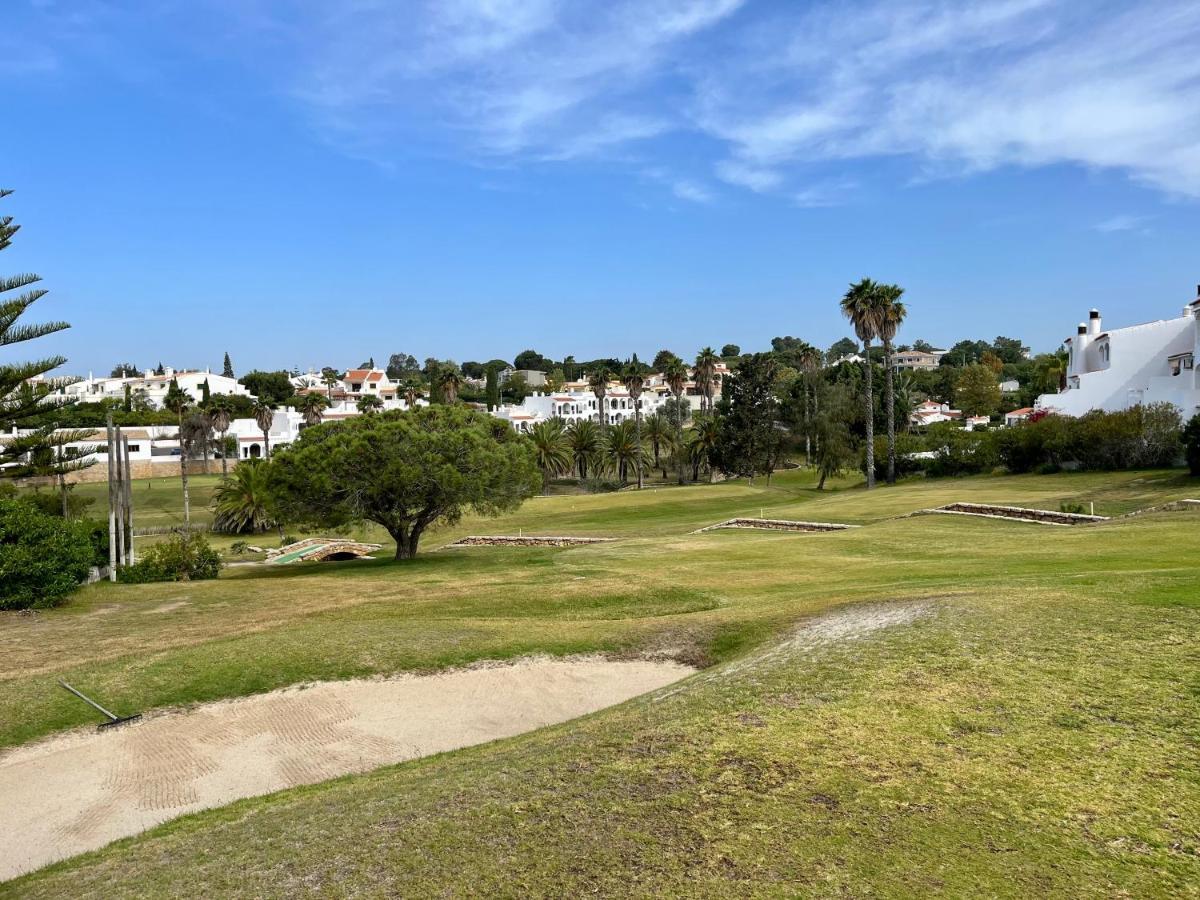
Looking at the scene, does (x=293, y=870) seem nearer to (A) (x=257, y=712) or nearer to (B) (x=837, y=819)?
(B) (x=837, y=819)

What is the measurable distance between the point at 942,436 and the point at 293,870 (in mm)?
64509

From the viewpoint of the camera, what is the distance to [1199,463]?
38.9m

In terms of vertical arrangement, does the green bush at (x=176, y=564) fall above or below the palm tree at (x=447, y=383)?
below

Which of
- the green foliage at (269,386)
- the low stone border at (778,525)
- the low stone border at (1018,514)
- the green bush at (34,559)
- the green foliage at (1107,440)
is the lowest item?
the low stone border at (778,525)

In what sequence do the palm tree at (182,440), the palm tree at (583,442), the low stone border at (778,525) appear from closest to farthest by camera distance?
the low stone border at (778,525)
the palm tree at (182,440)
the palm tree at (583,442)

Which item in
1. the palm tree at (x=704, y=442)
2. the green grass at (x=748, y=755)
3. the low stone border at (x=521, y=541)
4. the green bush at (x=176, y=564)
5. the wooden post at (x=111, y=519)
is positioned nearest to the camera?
the green grass at (x=748, y=755)

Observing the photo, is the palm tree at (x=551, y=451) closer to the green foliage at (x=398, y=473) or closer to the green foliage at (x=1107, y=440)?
the green foliage at (x=1107, y=440)

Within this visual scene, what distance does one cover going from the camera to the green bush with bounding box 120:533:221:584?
98.2 feet

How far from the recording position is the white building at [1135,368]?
5741 centimetres

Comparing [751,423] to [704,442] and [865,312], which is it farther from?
[865,312]

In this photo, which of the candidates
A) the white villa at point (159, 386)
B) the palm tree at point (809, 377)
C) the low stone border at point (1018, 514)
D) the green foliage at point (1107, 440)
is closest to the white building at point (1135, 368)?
the green foliage at point (1107, 440)

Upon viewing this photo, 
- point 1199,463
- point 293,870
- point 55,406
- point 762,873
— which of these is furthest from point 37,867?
point 1199,463

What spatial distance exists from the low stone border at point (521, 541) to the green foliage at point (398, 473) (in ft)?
20.7

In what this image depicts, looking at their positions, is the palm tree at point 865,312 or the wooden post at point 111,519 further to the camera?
the palm tree at point 865,312
